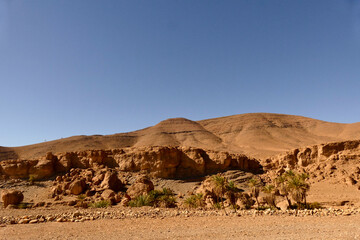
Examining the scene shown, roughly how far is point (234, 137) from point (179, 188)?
65.9m

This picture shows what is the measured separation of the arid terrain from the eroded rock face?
16cm

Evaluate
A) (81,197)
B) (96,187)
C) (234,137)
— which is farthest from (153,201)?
(234,137)

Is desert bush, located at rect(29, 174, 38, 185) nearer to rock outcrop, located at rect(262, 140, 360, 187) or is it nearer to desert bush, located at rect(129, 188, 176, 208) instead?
desert bush, located at rect(129, 188, 176, 208)

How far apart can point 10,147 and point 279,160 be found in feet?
263

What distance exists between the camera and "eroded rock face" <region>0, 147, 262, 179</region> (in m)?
38.3

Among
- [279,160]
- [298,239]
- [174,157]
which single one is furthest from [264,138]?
[298,239]

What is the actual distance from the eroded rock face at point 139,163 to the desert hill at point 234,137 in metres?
27.2

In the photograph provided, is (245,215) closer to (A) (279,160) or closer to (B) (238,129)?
(A) (279,160)

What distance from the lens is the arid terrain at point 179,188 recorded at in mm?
13148

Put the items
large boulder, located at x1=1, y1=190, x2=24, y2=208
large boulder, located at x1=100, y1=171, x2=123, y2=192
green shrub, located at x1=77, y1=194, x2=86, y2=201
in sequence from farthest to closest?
1. large boulder, located at x1=100, y1=171, x2=123, y2=192
2. green shrub, located at x1=77, y1=194, x2=86, y2=201
3. large boulder, located at x1=1, y1=190, x2=24, y2=208

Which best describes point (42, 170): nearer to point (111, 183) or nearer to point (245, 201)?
point (111, 183)

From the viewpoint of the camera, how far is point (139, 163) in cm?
4031

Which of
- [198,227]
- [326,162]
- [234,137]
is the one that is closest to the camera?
[198,227]

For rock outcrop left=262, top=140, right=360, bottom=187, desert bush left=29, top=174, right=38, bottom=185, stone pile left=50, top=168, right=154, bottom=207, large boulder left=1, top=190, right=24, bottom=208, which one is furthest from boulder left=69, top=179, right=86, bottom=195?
rock outcrop left=262, top=140, right=360, bottom=187
